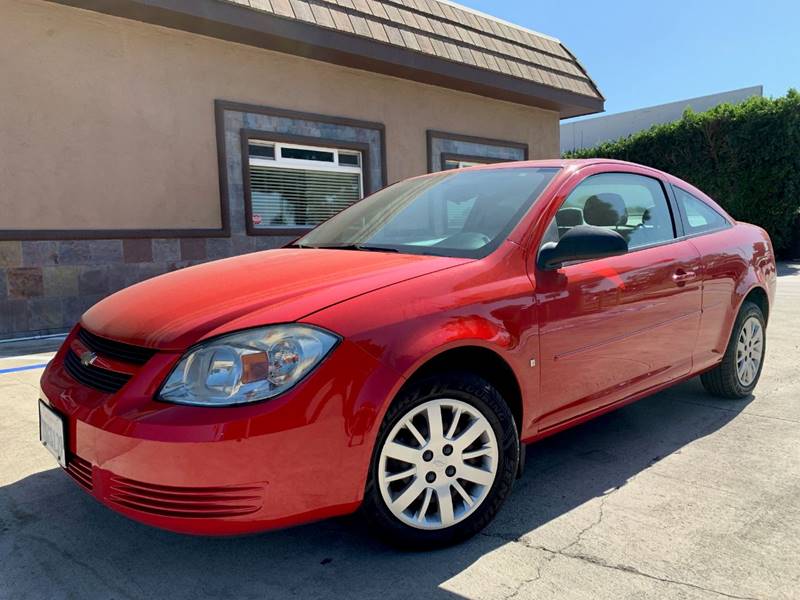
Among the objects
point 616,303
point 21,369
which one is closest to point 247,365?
point 616,303

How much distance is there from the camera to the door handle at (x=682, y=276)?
3.40 meters

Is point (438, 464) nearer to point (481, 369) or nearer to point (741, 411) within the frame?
point (481, 369)

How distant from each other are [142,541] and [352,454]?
1.03 meters

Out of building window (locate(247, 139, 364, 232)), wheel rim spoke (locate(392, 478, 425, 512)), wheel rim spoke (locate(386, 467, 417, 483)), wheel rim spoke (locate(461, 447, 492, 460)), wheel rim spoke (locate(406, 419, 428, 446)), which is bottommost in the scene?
wheel rim spoke (locate(392, 478, 425, 512))

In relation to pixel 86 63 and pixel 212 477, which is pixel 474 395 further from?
pixel 86 63

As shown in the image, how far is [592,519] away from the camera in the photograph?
260cm

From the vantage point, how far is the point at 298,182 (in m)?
8.96

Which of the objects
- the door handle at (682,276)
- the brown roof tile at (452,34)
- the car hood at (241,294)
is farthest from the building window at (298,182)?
the car hood at (241,294)

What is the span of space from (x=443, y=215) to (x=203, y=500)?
6.19 feet

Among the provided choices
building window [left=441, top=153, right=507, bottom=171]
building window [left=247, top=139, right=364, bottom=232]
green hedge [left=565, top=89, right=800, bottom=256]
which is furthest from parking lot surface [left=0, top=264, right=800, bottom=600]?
green hedge [left=565, top=89, right=800, bottom=256]

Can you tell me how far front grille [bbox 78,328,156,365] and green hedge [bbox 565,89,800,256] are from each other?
16.3 m

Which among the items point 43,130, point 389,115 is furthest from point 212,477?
point 389,115

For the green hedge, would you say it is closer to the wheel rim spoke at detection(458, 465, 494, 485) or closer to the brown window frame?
the brown window frame

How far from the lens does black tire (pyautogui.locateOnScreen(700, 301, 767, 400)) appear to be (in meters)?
4.05
